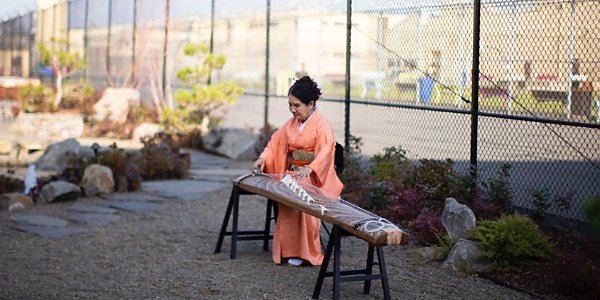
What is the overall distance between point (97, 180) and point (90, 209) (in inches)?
36.5

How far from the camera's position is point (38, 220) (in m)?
8.32

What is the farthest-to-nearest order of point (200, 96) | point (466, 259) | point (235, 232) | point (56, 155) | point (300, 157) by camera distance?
1. point (200, 96)
2. point (56, 155)
3. point (235, 232)
4. point (300, 157)
5. point (466, 259)

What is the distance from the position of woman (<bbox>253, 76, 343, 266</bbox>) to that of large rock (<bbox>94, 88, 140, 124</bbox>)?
1221cm

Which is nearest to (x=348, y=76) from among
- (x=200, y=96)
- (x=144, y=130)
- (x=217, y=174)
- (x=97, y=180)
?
(x=217, y=174)

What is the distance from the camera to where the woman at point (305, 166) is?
6.40 m

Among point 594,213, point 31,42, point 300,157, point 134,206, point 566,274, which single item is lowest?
point 134,206

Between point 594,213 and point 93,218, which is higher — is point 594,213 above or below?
above

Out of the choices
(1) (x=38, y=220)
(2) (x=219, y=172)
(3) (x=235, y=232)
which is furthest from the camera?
(2) (x=219, y=172)

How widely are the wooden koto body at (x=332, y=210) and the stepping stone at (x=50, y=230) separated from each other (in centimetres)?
196

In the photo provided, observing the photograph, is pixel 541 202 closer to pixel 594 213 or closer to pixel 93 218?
pixel 93 218

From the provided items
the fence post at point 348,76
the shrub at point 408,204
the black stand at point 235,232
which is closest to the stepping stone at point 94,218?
the black stand at point 235,232

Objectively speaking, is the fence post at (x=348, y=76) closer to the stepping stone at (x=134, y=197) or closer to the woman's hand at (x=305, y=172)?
the stepping stone at (x=134, y=197)

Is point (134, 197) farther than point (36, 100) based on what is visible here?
No

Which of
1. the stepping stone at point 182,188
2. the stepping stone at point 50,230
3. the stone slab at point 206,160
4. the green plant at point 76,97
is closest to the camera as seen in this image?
the stepping stone at point 50,230
